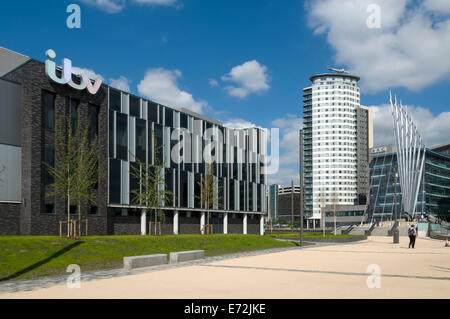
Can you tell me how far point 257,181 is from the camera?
67062 millimetres

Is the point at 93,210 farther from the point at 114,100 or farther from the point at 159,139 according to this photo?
the point at 159,139

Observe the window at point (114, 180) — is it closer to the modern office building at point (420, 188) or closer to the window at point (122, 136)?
the window at point (122, 136)

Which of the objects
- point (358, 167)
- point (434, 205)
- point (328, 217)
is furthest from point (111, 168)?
point (358, 167)

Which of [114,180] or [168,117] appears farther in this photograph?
[168,117]

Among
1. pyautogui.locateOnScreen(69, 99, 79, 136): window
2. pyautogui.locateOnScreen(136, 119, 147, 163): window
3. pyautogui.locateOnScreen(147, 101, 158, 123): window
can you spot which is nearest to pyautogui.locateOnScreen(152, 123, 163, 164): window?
pyautogui.locateOnScreen(147, 101, 158, 123): window

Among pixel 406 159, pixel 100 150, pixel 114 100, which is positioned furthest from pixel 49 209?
pixel 406 159

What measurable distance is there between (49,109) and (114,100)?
26.0 ft

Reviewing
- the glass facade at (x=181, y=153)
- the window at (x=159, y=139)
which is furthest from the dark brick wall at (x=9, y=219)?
the window at (x=159, y=139)

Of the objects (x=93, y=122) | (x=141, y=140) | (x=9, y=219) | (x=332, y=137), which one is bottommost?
(x=9, y=219)

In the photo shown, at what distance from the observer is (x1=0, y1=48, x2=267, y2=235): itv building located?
3225 centimetres

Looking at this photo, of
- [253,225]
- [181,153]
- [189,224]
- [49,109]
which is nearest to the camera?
[49,109]

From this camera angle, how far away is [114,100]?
136 ft

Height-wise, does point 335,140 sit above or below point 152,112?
above
